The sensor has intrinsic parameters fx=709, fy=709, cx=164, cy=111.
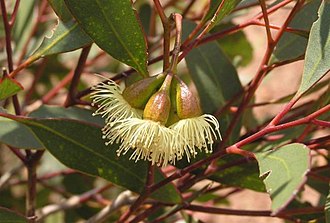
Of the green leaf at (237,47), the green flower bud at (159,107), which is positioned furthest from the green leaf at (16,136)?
the green leaf at (237,47)

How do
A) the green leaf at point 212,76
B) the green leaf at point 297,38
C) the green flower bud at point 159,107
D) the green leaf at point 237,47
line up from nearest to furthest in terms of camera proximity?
the green flower bud at point 159,107 → the green leaf at point 297,38 → the green leaf at point 212,76 → the green leaf at point 237,47

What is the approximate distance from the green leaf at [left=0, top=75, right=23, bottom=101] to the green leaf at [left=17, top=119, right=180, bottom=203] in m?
0.04

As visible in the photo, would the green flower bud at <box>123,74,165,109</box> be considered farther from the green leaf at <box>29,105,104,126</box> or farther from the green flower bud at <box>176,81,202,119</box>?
the green leaf at <box>29,105,104,126</box>

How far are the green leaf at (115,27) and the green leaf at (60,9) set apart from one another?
0.30 ft

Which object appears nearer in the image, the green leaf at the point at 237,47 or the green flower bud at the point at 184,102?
the green flower bud at the point at 184,102

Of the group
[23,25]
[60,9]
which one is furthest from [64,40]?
[23,25]

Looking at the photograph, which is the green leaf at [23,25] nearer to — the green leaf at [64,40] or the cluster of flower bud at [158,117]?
the green leaf at [64,40]

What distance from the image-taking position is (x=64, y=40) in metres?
0.89

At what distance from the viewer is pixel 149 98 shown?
796 mm

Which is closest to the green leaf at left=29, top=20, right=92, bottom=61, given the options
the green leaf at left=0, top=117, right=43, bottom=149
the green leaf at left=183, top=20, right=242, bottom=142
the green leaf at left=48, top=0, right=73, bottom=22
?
the green leaf at left=48, top=0, right=73, bottom=22

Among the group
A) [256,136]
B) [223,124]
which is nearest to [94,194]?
[223,124]

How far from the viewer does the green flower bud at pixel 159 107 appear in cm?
77

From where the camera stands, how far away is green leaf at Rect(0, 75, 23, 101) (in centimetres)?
81

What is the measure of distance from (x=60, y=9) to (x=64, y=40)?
40mm
